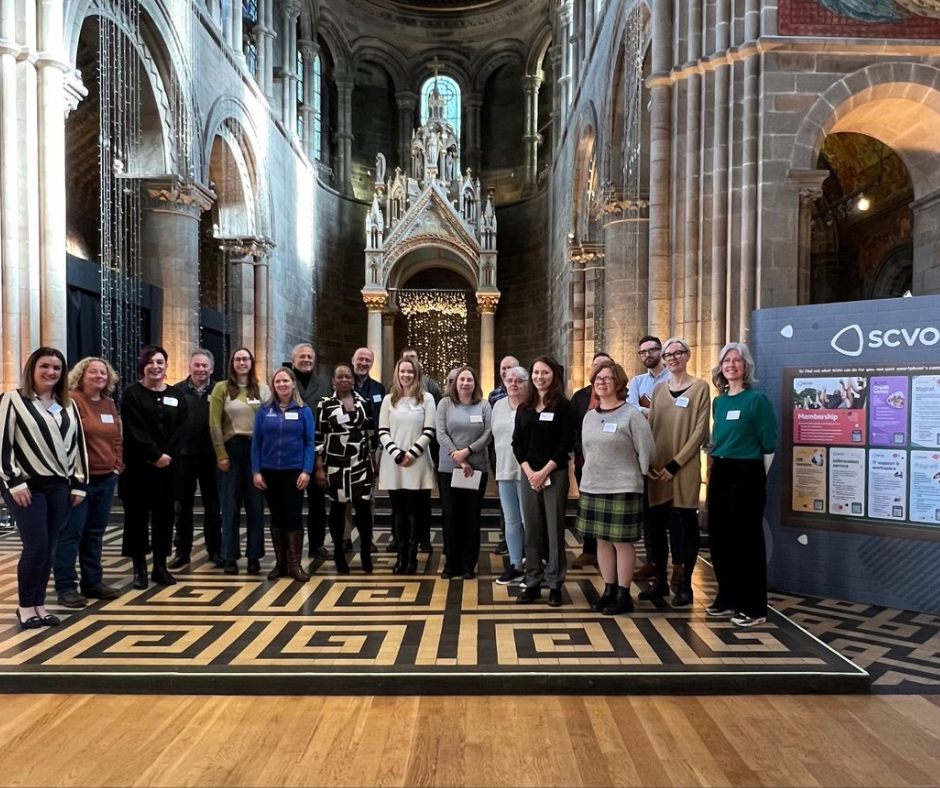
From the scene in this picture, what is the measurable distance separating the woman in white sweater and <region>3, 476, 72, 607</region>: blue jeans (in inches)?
86.5

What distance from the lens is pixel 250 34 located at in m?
17.1

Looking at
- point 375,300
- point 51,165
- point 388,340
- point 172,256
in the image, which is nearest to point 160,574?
point 51,165

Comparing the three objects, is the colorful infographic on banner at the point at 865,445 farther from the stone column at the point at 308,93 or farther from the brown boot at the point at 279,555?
the stone column at the point at 308,93

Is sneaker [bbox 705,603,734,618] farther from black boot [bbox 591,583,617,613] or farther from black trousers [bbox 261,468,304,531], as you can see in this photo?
black trousers [bbox 261,468,304,531]

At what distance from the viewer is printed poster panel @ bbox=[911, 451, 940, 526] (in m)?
4.70

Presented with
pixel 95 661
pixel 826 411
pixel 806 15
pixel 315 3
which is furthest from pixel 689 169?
pixel 315 3

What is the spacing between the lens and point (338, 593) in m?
5.07

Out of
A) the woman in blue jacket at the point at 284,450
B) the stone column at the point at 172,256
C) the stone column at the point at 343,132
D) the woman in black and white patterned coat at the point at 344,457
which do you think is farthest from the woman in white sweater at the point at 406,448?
the stone column at the point at 343,132

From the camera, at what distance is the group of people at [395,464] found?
4383mm

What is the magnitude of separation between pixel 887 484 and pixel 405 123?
22.0 meters

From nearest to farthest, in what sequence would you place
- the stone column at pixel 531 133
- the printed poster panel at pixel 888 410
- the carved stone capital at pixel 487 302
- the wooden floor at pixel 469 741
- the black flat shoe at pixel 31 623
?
the wooden floor at pixel 469 741 → the black flat shoe at pixel 31 623 → the printed poster panel at pixel 888 410 → the carved stone capital at pixel 487 302 → the stone column at pixel 531 133

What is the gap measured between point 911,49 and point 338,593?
8.14 meters

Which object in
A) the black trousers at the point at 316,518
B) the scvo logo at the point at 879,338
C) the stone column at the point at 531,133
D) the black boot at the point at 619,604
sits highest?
the stone column at the point at 531,133

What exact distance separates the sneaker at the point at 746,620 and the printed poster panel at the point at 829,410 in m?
1.49
